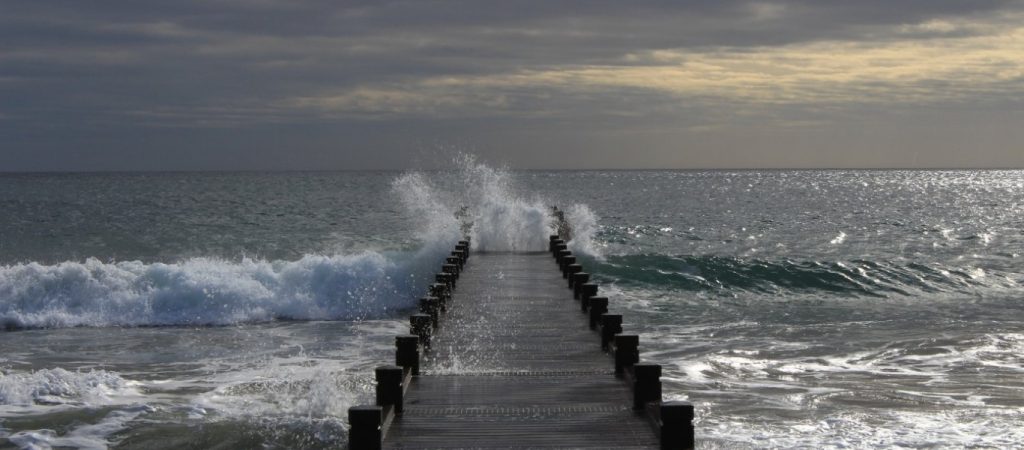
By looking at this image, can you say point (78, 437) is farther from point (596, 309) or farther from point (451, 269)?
point (451, 269)

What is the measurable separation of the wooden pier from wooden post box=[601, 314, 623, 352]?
0.05 feet

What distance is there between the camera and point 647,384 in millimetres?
11344

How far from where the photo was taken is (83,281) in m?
28.4

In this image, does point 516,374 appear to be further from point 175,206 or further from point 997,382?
point 175,206

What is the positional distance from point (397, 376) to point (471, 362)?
2.70m

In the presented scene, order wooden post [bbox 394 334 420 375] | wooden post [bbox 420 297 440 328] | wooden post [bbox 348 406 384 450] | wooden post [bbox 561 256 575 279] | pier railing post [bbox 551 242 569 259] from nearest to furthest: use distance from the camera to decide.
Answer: wooden post [bbox 348 406 384 450] < wooden post [bbox 394 334 420 375] < wooden post [bbox 420 297 440 328] < wooden post [bbox 561 256 575 279] < pier railing post [bbox 551 242 569 259]

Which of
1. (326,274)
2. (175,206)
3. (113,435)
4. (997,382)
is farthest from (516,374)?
(175,206)

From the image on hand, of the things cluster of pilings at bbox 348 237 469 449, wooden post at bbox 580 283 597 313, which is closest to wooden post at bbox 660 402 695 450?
Answer: cluster of pilings at bbox 348 237 469 449

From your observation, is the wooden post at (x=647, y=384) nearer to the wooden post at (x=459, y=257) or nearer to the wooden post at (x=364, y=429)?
the wooden post at (x=364, y=429)

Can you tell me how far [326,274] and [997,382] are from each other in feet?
57.2

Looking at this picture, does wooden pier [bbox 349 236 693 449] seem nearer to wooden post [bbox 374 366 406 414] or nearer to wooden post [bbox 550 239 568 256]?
wooden post [bbox 374 366 406 414]

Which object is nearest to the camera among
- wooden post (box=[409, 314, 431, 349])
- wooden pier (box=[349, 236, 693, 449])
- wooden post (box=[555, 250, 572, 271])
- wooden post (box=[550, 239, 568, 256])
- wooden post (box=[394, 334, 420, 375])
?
wooden pier (box=[349, 236, 693, 449])

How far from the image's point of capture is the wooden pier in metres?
10.4

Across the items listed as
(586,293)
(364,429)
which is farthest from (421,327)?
(364,429)
